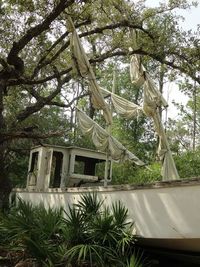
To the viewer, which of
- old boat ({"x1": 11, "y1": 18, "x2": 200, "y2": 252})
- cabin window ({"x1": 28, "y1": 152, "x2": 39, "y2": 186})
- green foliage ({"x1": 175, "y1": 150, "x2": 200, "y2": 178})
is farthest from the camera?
green foliage ({"x1": 175, "y1": 150, "x2": 200, "y2": 178})

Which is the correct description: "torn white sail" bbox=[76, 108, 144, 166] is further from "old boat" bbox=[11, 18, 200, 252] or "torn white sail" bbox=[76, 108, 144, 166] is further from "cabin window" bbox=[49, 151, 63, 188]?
"cabin window" bbox=[49, 151, 63, 188]

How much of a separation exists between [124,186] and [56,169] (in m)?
5.53

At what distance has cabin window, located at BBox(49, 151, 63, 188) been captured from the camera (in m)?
14.0

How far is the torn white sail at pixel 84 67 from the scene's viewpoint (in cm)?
1263

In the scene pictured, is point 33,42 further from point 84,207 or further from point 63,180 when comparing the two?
point 84,207

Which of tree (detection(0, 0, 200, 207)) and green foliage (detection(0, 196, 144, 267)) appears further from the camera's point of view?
tree (detection(0, 0, 200, 207))

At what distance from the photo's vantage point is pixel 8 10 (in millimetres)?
13352

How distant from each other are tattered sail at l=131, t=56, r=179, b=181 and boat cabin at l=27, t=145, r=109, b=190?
2026mm

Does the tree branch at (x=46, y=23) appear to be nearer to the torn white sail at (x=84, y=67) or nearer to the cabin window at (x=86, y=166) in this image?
the torn white sail at (x=84, y=67)

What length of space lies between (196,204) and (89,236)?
2.19 metres

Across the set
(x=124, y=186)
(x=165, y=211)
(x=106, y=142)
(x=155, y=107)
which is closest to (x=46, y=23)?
(x=155, y=107)

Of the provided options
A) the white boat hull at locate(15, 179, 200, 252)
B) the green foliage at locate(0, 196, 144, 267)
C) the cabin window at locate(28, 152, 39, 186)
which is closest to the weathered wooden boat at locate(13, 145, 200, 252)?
the white boat hull at locate(15, 179, 200, 252)

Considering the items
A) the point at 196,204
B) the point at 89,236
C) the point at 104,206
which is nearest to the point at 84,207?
the point at 104,206

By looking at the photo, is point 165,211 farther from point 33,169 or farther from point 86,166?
point 33,169
